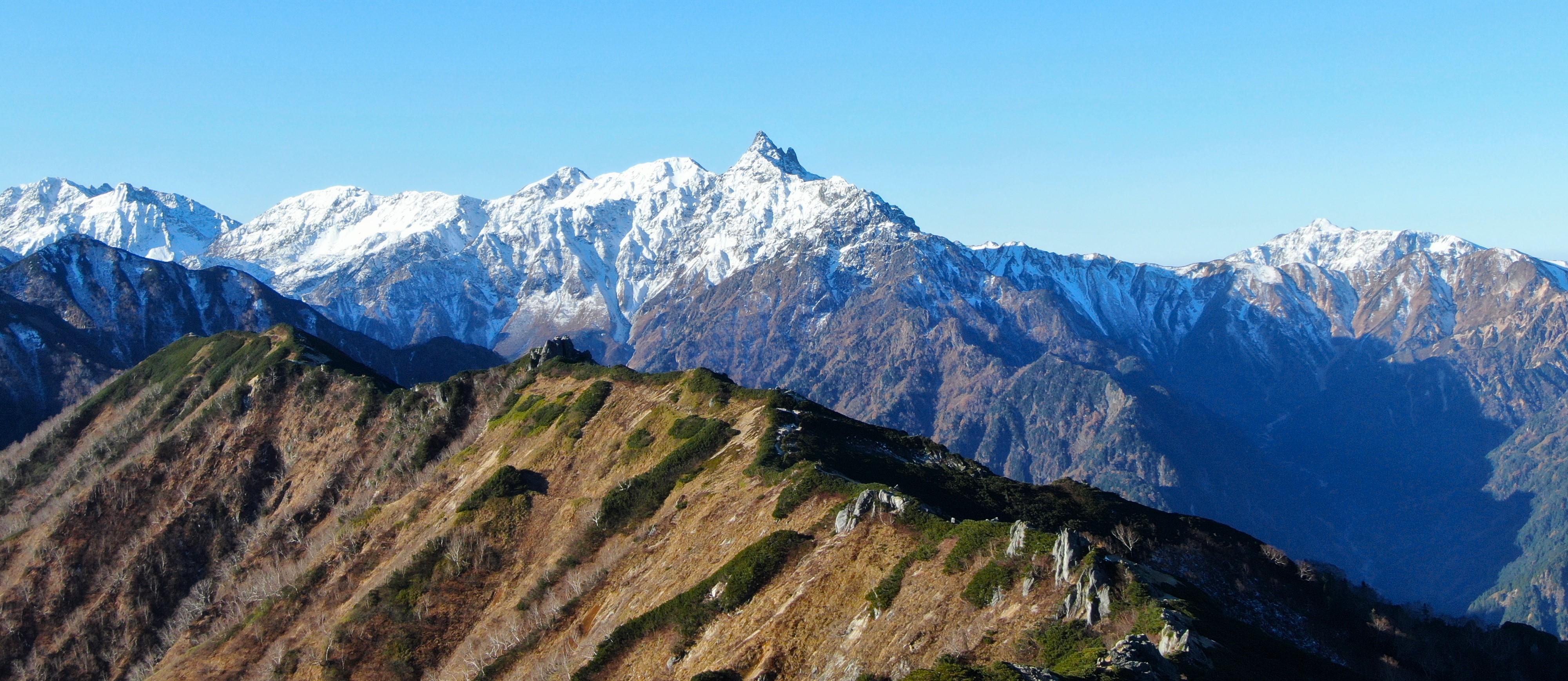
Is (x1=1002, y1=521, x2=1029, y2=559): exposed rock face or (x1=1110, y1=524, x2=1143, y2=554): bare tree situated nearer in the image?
(x1=1002, y1=521, x2=1029, y2=559): exposed rock face

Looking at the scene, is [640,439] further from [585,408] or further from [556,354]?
[556,354]

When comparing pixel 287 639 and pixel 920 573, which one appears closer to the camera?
pixel 920 573

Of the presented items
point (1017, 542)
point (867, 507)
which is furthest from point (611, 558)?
point (1017, 542)

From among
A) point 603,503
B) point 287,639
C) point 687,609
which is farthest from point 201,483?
point 687,609

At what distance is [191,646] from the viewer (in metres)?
128

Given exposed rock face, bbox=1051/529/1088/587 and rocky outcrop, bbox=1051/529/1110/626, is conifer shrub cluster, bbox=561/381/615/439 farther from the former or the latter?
rocky outcrop, bbox=1051/529/1110/626

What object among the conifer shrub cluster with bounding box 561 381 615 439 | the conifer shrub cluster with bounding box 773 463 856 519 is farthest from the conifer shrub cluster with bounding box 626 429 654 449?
the conifer shrub cluster with bounding box 773 463 856 519

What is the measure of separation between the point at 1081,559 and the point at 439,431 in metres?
126

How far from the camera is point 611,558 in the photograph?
100m

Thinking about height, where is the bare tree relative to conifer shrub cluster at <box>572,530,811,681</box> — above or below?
above

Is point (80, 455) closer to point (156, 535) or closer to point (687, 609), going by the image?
point (156, 535)

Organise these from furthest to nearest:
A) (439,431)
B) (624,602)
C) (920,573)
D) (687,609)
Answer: (439,431), (624,602), (687,609), (920,573)

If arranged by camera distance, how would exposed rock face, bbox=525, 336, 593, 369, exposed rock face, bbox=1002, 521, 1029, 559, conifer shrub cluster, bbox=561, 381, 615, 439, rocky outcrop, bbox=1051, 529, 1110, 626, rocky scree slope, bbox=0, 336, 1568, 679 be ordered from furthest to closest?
exposed rock face, bbox=525, 336, 593, 369, conifer shrub cluster, bbox=561, 381, 615, 439, exposed rock face, bbox=1002, 521, 1029, 559, rocky scree slope, bbox=0, 336, 1568, 679, rocky outcrop, bbox=1051, 529, 1110, 626

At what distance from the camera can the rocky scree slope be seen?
6138 cm
